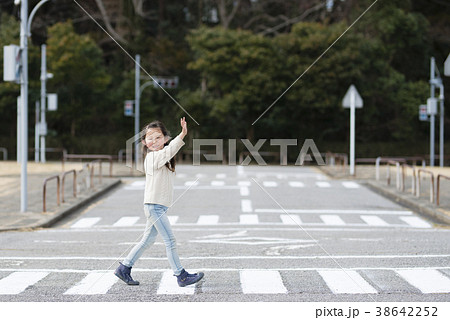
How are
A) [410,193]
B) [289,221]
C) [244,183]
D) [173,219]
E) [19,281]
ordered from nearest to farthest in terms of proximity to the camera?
[19,281], [289,221], [173,219], [410,193], [244,183]

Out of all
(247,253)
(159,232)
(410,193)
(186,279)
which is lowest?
(410,193)

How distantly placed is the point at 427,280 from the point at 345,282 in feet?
2.98

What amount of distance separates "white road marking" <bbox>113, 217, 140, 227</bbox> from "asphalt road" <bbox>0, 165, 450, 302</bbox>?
0.02 m

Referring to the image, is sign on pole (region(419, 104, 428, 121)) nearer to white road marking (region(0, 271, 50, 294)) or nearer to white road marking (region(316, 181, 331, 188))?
white road marking (region(316, 181, 331, 188))

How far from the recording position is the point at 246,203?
20.8 meters

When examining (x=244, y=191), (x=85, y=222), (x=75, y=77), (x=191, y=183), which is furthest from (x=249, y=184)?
(x=75, y=77)

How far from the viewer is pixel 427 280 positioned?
328 inches

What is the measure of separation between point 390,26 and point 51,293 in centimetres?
4674

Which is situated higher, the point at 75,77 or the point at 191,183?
the point at 75,77

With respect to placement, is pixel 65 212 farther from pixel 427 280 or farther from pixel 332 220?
pixel 427 280

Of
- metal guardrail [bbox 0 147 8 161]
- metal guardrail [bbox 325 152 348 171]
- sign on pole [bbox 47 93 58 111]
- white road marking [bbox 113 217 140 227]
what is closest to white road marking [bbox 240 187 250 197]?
white road marking [bbox 113 217 140 227]

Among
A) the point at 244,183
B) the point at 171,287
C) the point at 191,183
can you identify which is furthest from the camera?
the point at 244,183
